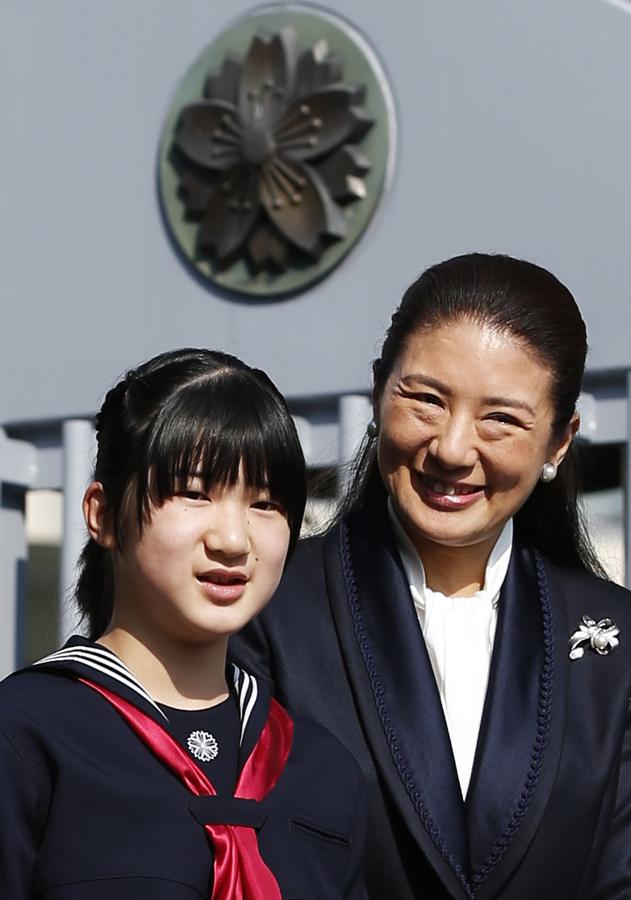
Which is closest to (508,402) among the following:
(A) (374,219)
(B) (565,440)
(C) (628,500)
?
(B) (565,440)

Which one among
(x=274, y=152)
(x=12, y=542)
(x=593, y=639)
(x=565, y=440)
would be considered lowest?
(x=12, y=542)

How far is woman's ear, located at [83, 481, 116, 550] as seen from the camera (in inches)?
72.5

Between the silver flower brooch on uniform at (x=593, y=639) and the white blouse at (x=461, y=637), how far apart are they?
0.36 feet

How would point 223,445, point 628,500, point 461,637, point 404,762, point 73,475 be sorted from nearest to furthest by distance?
point 223,445
point 404,762
point 461,637
point 628,500
point 73,475

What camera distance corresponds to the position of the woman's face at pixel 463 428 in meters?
2.12

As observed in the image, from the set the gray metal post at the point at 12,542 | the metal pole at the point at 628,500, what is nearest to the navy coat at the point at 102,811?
the metal pole at the point at 628,500

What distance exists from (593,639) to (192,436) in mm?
731

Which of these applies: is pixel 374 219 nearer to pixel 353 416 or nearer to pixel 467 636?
pixel 353 416

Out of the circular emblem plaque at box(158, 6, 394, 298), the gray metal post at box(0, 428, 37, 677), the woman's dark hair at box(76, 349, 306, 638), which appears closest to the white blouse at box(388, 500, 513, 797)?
the woman's dark hair at box(76, 349, 306, 638)

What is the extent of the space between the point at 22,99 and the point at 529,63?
7.12ft

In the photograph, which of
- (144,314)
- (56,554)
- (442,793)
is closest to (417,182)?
(144,314)

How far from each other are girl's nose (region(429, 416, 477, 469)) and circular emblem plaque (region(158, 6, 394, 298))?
3900mm

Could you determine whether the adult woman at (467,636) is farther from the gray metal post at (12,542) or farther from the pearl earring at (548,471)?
the gray metal post at (12,542)

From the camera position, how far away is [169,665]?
1.80 meters
